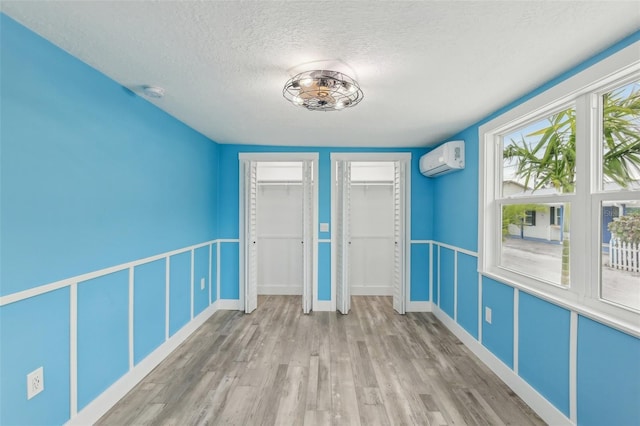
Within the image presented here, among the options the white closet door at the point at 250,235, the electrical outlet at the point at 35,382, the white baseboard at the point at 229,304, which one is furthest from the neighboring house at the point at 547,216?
the white baseboard at the point at 229,304

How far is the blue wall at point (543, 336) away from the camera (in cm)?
138

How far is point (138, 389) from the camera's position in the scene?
2111 mm

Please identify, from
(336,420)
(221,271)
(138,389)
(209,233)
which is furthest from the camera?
(221,271)

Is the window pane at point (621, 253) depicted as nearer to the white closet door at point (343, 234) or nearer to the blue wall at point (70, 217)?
the white closet door at point (343, 234)

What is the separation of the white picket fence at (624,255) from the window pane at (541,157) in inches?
16.4

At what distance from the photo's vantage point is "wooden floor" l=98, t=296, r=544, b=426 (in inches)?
72.8

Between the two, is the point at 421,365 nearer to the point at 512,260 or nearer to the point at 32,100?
the point at 512,260

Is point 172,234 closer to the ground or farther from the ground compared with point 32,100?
closer to the ground

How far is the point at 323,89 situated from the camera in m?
1.76

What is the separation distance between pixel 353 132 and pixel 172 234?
2.12m

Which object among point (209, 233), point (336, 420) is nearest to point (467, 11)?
point (336, 420)

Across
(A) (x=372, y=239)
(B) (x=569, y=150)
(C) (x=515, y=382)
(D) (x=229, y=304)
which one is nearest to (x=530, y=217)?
(B) (x=569, y=150)

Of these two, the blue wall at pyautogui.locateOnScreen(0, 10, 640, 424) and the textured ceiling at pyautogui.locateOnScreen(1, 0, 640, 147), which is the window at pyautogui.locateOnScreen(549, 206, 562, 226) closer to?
the blue wall at pyautogui.locateOnScreen(0, 10, 640, 424)

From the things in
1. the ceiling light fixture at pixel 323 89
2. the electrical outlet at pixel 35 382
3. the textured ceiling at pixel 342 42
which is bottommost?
the electrical outlet at pixel 35 382
